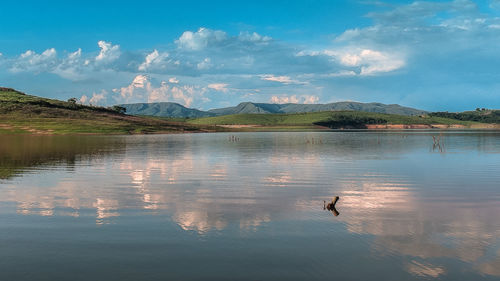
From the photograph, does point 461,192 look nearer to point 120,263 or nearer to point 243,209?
point 243,209

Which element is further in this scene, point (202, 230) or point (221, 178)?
point (221, 178)

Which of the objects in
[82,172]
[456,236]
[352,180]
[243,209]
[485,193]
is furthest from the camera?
[82,172]

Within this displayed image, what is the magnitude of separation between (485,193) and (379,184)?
8.45 meters

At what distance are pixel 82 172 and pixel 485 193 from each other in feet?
130

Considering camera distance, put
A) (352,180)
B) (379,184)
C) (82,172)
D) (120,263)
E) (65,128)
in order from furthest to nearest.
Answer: (65,128) → (82,172) → (352,180) → (379,184) → (120,263)

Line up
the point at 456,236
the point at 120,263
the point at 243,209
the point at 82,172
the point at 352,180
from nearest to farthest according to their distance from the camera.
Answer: the point at 120,263 < the point at 456,236 < the point at 243,209 < the point at 352,180 < the point at 82,172

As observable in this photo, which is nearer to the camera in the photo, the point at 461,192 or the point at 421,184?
the point at 461,192

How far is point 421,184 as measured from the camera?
3756 centimetres

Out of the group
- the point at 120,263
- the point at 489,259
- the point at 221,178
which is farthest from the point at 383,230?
the point at 221,178

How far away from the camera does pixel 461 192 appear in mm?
32906

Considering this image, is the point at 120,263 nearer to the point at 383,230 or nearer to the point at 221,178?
the point at 383,230

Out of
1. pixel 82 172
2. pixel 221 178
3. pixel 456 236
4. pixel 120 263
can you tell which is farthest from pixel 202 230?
pixel 82 172

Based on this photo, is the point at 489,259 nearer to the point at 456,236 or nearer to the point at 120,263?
the point at 456,236

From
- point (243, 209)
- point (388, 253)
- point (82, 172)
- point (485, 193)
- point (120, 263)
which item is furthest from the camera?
point (82, 172)
